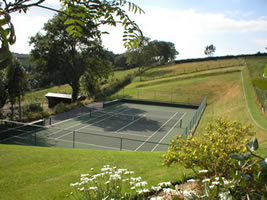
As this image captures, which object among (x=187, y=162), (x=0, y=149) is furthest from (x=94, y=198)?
(x=0, y=149)

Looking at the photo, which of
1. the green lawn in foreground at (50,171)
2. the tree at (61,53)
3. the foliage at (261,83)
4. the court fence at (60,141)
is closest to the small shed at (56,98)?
the tree at (61,53)

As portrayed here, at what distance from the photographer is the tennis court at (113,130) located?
21.9 metres

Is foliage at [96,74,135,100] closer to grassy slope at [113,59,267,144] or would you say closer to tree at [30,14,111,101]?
A: grassy slope at [113,59,267,144]

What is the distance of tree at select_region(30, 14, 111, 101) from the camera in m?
37.1

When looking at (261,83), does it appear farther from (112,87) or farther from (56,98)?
(112,87)

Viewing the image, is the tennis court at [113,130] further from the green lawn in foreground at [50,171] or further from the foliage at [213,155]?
the foliage at [213,155]

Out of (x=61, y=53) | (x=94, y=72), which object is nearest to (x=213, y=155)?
(x=61, y=53)

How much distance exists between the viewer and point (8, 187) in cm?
694

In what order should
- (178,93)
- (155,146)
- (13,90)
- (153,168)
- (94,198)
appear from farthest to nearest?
(178,93) < (13,90) < (155,146) < (153,168) < (94,198)

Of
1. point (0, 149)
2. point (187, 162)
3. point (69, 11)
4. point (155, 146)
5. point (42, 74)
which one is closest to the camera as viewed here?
point (69, 11)

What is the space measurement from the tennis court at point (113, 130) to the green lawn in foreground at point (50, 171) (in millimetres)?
4712

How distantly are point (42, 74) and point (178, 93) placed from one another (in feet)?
87.6

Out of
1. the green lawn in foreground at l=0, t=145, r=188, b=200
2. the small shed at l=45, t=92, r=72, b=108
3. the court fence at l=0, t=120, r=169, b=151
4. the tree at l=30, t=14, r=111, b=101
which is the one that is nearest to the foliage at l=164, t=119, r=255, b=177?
the green lawn in foreground at l=0, t=145, r=188, b=200

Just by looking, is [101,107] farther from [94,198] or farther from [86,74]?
[94,198]
